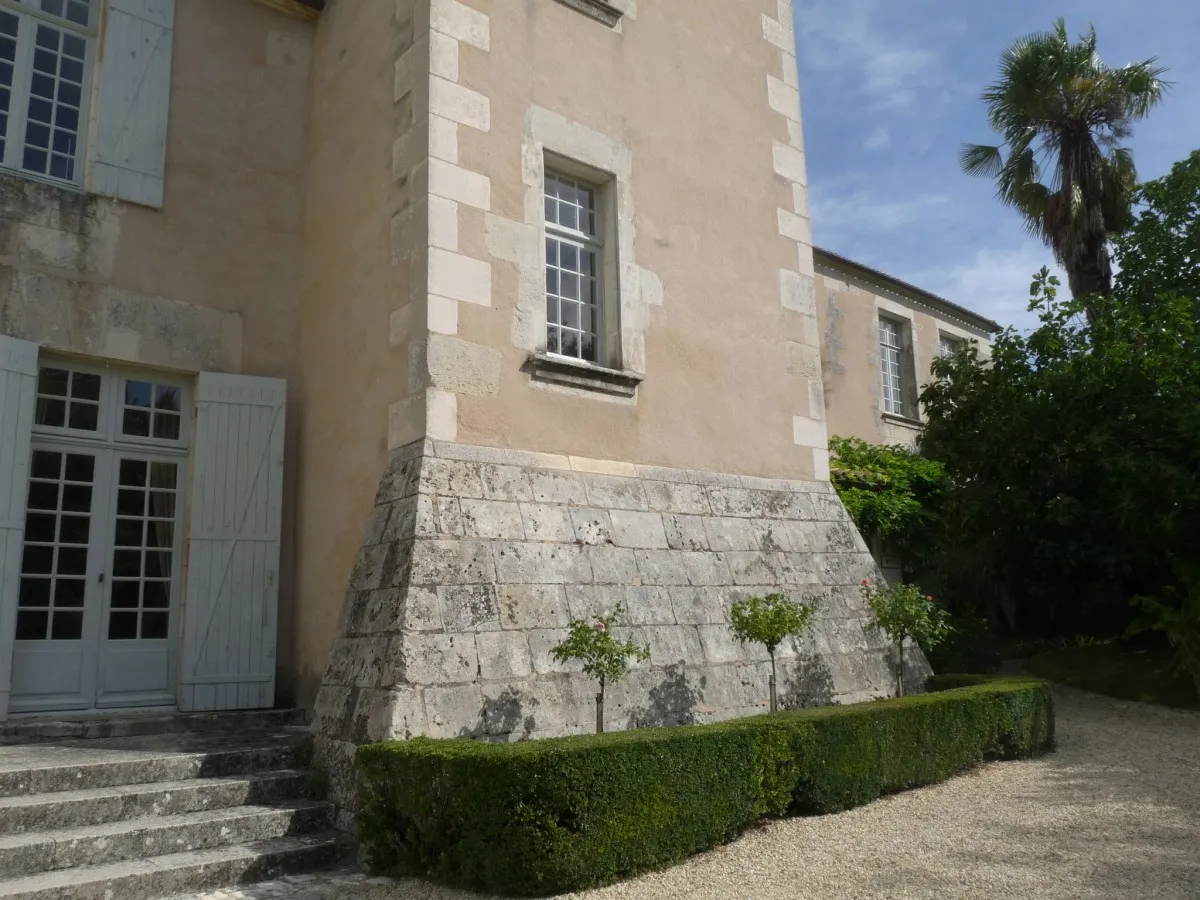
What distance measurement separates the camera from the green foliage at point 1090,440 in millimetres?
8922

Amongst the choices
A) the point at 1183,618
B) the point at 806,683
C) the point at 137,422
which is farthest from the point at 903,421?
the point at 137,422

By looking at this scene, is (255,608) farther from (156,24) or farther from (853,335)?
(853,335)

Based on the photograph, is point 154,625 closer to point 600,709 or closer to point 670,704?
point 600,709

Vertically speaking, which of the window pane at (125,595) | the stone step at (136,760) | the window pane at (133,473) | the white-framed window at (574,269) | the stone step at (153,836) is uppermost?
the white-framed window at (574,269)

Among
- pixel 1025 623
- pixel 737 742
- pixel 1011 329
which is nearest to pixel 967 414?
pixel 1011 329

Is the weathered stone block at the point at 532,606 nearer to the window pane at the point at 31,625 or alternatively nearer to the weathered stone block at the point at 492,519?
the weathered stone block at the point at 492,519

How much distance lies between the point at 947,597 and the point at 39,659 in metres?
9.54

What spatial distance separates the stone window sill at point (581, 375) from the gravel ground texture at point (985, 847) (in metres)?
3.03

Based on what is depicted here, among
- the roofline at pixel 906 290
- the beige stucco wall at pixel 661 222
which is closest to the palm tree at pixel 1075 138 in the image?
the roofline at pixel 906 290

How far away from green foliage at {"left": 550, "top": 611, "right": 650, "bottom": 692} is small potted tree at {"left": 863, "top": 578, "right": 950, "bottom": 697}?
2532 mm

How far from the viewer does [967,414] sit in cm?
1099

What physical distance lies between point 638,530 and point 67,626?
3735 mm

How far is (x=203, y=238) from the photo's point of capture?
Result: 273 inches

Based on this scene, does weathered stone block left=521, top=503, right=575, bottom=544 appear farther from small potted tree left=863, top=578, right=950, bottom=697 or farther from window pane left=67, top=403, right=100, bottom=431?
window pane left=67, top=403, right=100, bottom=431
